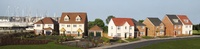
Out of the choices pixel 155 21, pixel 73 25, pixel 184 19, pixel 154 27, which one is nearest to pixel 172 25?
pixel 155 21

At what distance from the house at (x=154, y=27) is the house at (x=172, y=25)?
8.76 ft

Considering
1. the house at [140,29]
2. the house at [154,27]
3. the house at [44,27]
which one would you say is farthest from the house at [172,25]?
the house at [44,27]

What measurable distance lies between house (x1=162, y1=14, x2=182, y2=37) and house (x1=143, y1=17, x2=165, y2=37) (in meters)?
2.67

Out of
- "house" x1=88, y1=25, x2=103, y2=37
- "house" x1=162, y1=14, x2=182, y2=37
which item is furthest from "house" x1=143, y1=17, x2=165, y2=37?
"house" x1=88, y1=25, x2=103, y2=37

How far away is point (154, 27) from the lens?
69.3 metres

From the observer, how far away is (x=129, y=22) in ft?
205

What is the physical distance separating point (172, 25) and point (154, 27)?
6080mm

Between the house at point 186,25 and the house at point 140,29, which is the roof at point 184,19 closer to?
the house at point 186,25

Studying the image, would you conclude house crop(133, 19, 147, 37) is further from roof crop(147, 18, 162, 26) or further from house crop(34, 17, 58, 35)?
house crop(34, 17, 58, 35)

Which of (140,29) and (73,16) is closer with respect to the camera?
(73,16)

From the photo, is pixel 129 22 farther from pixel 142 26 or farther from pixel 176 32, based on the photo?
pixel 176 32

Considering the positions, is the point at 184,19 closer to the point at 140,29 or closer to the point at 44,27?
the point at 140,29

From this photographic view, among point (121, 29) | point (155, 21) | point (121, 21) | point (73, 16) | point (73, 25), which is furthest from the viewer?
point (155, 21)

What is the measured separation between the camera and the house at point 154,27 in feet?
228
